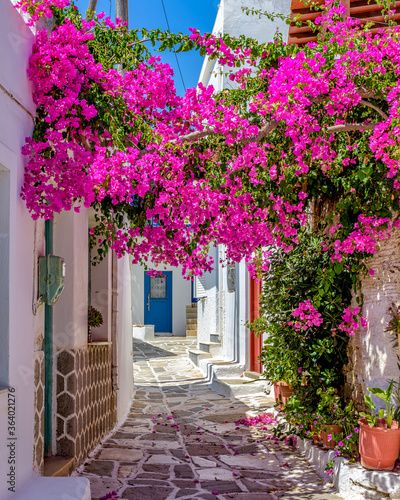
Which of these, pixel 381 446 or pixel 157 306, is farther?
pixel 157 306

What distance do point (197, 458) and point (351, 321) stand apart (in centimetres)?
241

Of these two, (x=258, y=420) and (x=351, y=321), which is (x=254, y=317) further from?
(x=351, y=321)

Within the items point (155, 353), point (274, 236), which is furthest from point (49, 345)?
point (155, 353)

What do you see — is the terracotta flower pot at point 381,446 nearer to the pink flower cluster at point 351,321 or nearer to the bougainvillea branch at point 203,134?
the pink flower cluster at point 351,321

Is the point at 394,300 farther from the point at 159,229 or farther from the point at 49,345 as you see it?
the point at 49,345

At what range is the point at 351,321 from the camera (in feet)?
18.1

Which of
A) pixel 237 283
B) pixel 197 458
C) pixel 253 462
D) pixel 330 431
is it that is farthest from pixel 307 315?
pixel 237 283

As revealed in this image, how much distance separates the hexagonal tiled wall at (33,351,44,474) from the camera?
442cm

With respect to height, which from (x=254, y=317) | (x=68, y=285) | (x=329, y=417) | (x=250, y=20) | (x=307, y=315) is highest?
(x=250, y=20)

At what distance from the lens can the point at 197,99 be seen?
4.73 meters

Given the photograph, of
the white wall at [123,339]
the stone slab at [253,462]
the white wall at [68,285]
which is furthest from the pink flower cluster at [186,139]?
the white wall at [123,339]

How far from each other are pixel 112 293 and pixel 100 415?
1724mm

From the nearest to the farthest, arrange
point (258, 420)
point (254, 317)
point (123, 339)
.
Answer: point (258, 420) → point (123, 339) → point (254, 317)

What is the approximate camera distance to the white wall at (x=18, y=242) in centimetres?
358
